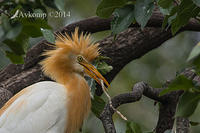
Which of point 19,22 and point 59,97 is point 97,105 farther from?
Answer: point 19,22

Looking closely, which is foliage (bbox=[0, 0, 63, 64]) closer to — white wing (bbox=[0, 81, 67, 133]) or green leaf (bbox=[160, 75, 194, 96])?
green leaf (bbox=[160, 75, 194, 96])

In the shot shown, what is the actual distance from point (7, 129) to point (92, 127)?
6.46ft

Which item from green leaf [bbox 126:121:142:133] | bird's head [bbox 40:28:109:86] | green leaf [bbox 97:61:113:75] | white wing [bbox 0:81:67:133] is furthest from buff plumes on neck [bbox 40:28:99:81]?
green leaf [bbox 126:121:142:133]

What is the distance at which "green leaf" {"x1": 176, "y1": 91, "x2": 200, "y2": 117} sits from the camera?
1.58 m

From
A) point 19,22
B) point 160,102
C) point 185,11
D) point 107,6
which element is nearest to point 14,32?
point 19,22

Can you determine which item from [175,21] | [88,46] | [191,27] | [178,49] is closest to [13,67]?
[88,46]

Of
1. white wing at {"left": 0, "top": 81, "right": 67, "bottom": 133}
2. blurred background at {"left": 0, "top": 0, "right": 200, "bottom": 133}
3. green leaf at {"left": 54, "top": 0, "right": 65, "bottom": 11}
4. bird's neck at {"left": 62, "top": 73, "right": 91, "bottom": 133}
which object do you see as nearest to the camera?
green leaf at {"left": 54, "top": 0, "right": 65, "bottom": 11}

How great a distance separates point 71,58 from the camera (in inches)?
130

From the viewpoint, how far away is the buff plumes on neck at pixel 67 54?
327cm

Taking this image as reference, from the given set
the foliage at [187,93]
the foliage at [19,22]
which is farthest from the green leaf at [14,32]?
the foliage at [187,93]

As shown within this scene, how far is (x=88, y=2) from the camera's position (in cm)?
614

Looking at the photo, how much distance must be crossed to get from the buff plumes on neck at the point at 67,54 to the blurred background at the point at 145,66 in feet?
7.05

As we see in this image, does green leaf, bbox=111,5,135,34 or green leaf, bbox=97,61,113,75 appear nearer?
green leaf, bbox=111,5,135,34

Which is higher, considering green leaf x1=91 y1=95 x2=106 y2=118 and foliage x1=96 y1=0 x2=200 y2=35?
foliage x1=96 y1=0 x2=200 y2=35
